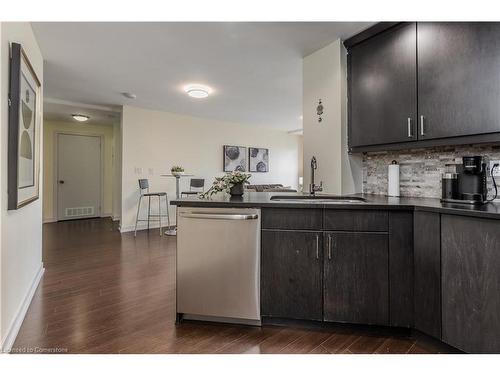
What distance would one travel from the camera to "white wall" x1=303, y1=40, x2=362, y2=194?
278cm

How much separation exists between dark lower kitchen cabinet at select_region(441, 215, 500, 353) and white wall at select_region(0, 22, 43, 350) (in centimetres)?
250

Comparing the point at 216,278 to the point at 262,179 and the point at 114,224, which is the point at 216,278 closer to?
the point at 114,224

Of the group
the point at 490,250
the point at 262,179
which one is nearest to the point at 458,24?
the point at 490,250

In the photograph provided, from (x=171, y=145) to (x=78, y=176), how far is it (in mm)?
2727

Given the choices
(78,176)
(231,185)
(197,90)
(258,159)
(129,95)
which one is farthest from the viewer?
(258,159)

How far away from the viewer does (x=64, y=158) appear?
6.86 metres

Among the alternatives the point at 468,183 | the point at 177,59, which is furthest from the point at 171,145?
the point at 468,183

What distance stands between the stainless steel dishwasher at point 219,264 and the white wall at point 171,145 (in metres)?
3.96

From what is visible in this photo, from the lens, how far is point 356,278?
6.08 ft

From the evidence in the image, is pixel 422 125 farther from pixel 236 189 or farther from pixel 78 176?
pixel 78 176

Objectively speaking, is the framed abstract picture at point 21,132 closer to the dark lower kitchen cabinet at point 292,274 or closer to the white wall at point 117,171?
the dark lower kitchen cabinet at point 292,274

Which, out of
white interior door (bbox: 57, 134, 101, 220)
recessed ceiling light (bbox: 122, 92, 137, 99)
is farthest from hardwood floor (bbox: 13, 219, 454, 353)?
white interior door (bbox: 57, 134, 101, 220)

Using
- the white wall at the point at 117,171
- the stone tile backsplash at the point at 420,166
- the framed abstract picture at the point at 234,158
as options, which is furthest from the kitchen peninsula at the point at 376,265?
the framed abstract picture at the point at 234,158

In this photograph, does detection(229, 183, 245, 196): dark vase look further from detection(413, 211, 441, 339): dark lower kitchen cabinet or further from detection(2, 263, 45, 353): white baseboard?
detection(2, 263, 45, 353): white baseboard
